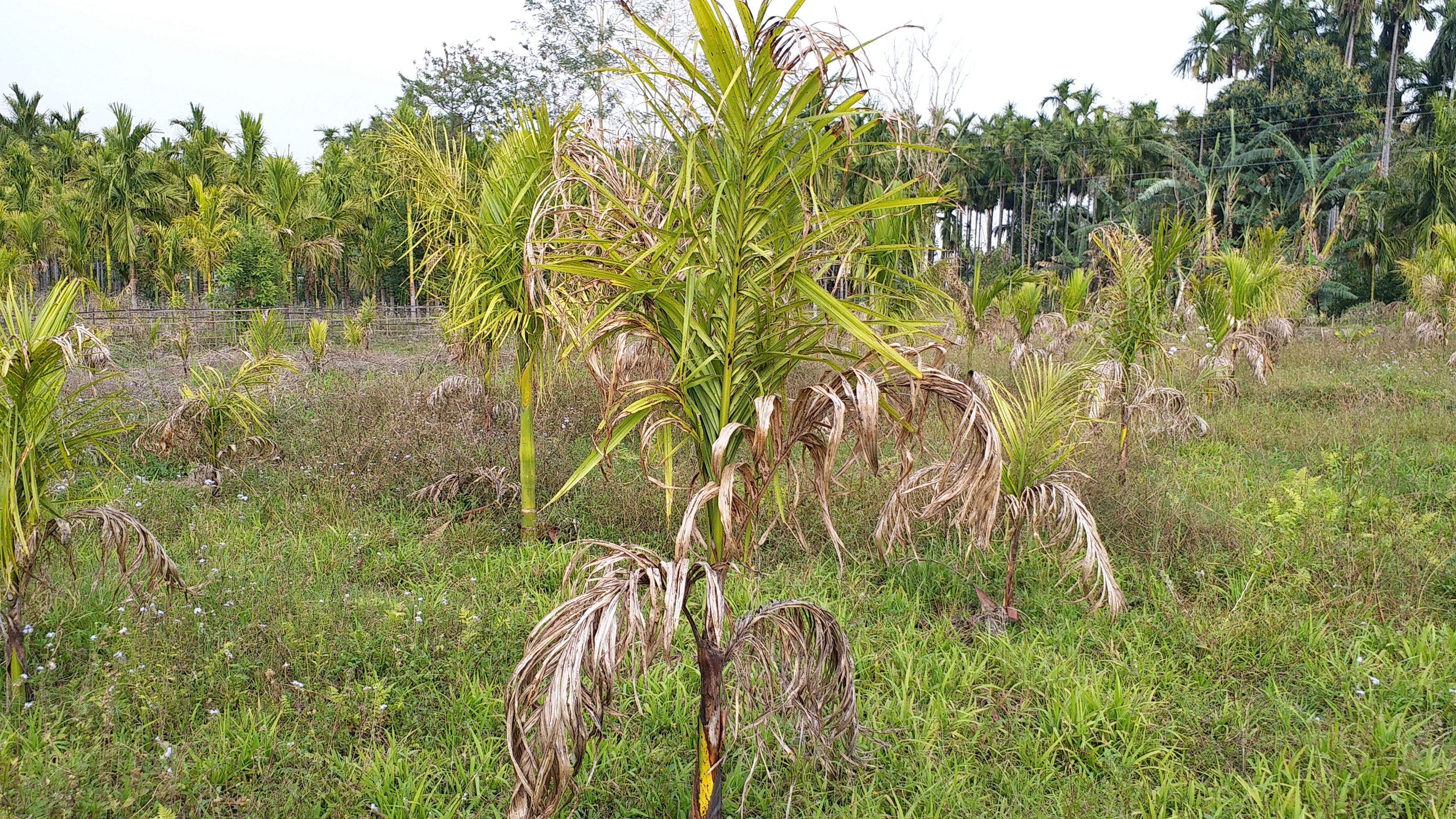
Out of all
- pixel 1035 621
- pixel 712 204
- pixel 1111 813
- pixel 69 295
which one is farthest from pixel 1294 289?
pixel 69 295

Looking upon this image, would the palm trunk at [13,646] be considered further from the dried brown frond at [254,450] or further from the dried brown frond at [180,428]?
the dried brown frond at [254,450]

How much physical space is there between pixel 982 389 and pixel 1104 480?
15.1 feet

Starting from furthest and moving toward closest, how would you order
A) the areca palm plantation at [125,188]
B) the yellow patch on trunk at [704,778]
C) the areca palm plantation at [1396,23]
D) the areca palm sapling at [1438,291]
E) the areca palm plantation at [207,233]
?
the areca palm plantation at [1396,23] → the areca palm plantation at [125,188] → the areca palm plantation at [207,233] → the areca palm sapling at [1438,291] → the yellow patch on trunk at [704,778]

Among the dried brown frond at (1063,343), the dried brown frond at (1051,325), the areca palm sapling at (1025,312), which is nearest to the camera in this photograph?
the areca palm sapling at (1025,312)

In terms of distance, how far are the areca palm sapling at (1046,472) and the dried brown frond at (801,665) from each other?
1.92m

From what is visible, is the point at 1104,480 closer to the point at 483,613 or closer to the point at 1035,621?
the point at 1035,621

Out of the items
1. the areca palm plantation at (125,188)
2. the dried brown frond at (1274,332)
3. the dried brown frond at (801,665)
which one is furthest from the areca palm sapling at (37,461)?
the areca palm plantation at (125,188)

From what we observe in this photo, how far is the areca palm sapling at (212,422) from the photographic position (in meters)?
6.21

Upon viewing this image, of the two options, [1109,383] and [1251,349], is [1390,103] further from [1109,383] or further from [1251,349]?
[1109,383]

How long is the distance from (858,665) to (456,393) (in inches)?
222

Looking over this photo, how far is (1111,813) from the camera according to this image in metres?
3.04

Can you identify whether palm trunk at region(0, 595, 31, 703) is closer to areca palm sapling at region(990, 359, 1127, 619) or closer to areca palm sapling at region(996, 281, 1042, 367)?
areca palm sapling at region(990, 359, 1127, 619)

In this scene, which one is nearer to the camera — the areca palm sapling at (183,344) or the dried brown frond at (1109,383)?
the dried brown frond at (1109,383)

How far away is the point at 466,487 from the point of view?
6375mm
